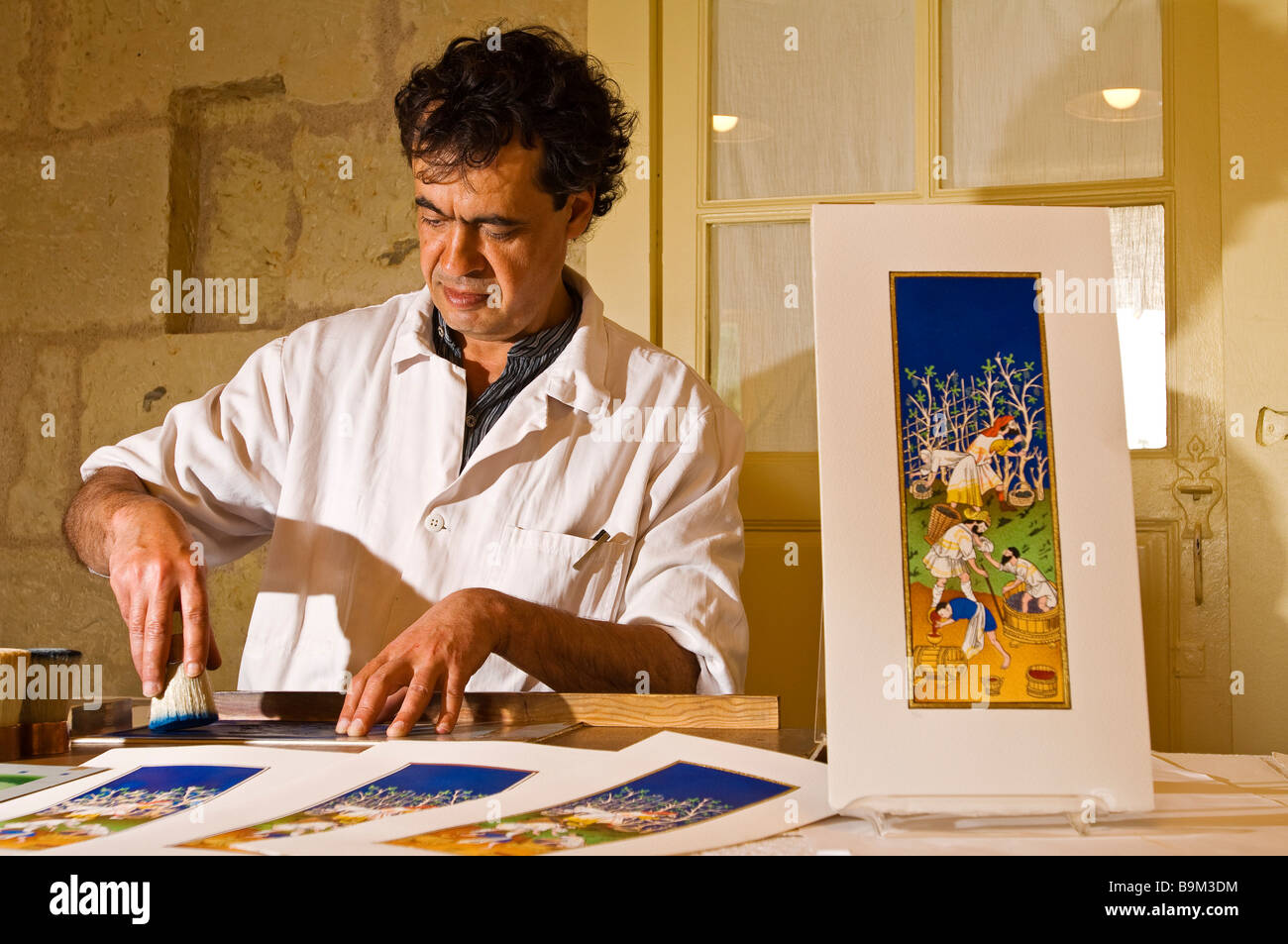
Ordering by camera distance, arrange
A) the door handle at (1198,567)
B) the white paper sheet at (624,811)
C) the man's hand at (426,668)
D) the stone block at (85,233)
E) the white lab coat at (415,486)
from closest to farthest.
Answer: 1. the white paper sheet at (624,811)
2. the man's hand at (426,668)
3. the white lab coat at (415,486)
4. the door handle at (1198,567)
5. the stone block at (85,233)

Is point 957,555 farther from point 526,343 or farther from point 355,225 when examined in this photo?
point 355,225

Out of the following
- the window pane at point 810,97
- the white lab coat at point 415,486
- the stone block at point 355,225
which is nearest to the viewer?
the white lab coat at point 415,486

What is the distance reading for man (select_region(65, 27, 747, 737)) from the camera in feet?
5.15

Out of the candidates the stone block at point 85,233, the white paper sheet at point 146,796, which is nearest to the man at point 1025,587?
the white paper sheet at point 146,796

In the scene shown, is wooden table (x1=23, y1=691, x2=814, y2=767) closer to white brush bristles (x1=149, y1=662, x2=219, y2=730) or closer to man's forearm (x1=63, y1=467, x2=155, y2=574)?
white brush bristles (x1=149, y1=662, x2=219, y2=730)

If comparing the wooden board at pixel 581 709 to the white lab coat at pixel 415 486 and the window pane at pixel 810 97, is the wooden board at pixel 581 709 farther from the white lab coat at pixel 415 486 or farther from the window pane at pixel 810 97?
the window pane at pixel 810 97

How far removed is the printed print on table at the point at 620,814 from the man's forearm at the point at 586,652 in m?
0.41

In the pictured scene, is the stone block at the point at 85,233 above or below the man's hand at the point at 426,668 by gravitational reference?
above

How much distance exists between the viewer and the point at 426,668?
3.32 feet

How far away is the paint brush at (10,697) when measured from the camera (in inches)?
33.9

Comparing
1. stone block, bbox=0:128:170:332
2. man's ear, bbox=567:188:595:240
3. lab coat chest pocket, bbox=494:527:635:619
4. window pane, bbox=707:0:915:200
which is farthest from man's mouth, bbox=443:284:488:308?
stone block, bbox=0:128:170:332

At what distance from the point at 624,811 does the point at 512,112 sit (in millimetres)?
1211

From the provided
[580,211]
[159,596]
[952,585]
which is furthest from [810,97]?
[952,585]
